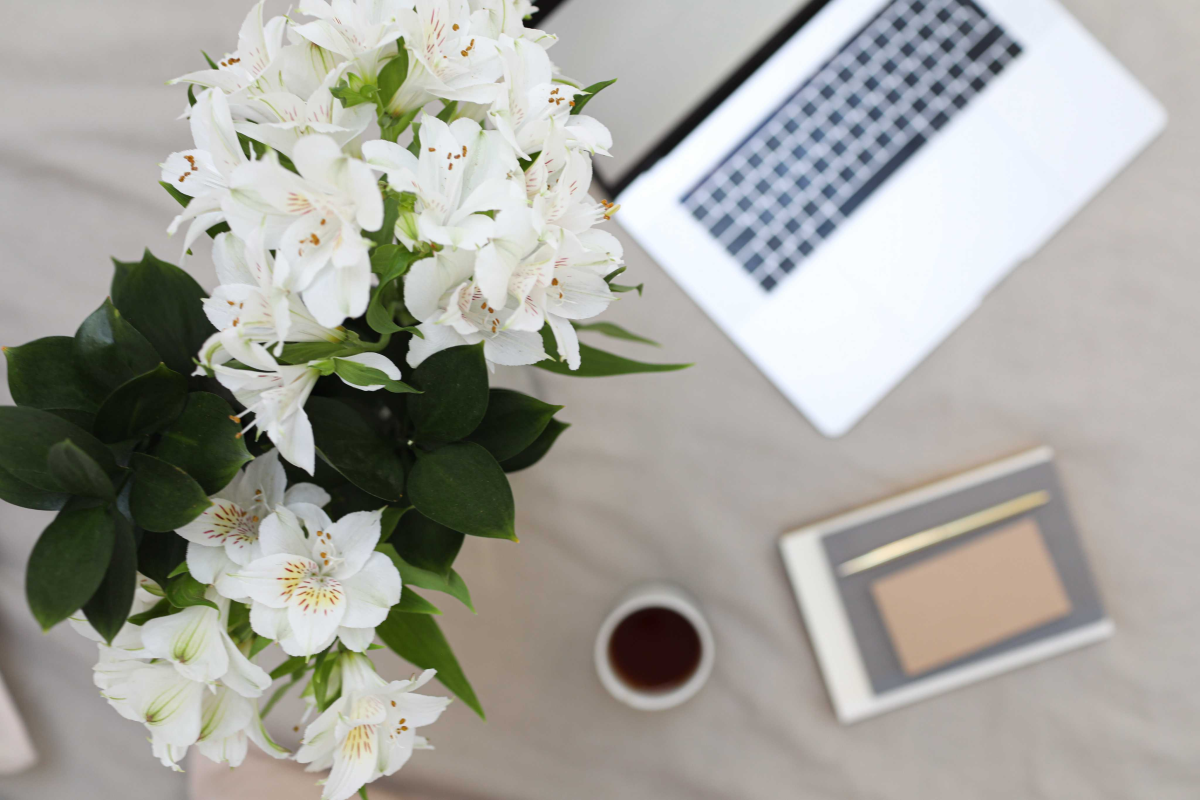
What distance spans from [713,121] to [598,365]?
354 mm

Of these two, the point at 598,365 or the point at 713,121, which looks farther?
Answer: the point at 713,121

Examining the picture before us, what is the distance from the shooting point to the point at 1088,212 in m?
0.71

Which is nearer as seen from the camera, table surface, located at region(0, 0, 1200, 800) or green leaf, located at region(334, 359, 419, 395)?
green leaf, located at region(334, 359, 419, 395)

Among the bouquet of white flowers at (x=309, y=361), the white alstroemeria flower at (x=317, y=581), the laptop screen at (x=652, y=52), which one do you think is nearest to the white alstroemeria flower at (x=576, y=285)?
the bouquet of white flowers at (x=309, y=361)

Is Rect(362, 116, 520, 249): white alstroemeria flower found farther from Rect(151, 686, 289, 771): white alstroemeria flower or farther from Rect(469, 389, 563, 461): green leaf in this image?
Rect(151, 686, 289, 771): white alstroemeria flower

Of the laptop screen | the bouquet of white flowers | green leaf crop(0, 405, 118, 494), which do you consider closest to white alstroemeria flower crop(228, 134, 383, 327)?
the bouquet of white flowers

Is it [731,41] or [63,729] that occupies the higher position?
[731,41]

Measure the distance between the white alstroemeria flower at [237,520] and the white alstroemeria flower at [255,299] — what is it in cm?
7

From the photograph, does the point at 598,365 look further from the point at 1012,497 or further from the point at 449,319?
the point at 1012,497

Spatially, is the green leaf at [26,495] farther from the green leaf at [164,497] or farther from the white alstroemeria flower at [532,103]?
the white alstroemeria flower at [532,103]

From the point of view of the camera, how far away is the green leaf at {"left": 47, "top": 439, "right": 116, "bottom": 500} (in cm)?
26

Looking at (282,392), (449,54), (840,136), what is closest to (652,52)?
(840,136)

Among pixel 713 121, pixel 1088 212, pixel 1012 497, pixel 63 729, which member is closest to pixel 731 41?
pixel 713 121

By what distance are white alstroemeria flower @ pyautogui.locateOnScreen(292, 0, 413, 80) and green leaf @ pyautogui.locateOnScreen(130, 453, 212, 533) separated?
17 centimetres
